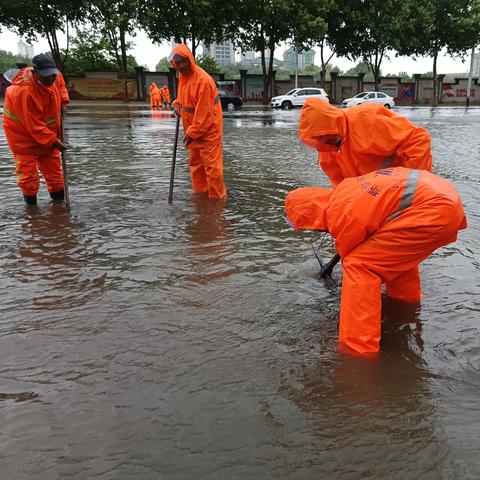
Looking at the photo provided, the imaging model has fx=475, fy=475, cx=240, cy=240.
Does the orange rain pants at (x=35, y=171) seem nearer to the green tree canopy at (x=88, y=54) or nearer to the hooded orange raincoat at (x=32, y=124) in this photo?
the hooded orange raincoat at (x=32, y=124)

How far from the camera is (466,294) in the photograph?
125 inches

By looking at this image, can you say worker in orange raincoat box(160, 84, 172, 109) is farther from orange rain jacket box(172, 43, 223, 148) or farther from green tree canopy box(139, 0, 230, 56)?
orange rain jacket box(172, 43, 223, 148)

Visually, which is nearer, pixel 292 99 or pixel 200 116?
pixel 200 116

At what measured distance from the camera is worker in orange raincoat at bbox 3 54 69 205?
15.4 ft

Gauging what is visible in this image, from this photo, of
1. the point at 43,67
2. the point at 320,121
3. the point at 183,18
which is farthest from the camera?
the point at 183,18

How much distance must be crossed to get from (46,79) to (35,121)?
1.45 ft

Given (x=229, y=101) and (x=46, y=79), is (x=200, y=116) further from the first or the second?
(x=229, y=101)

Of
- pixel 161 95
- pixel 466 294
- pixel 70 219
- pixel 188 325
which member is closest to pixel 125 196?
pixel 70 219

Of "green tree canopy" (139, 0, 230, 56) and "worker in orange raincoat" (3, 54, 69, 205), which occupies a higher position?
"green tree canopy" (139, 0, 230, 56)

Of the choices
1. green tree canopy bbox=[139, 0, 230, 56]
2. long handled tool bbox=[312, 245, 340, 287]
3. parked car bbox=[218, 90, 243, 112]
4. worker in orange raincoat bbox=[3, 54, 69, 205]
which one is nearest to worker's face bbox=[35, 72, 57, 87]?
worker in orange raincoat bbox=[3, 54, 69, 205]

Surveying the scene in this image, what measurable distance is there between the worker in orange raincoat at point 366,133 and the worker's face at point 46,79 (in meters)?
2.88

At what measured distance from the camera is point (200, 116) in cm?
521

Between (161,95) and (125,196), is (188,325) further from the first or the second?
(161,95)

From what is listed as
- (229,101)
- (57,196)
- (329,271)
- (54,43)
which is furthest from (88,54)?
(329,271)
